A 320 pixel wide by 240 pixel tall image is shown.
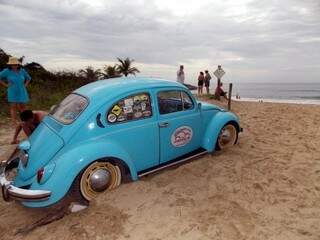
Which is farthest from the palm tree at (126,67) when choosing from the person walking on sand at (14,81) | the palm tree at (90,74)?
the person walking on sand at (14,81)

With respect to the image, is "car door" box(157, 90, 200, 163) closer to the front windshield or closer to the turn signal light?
the front windshield

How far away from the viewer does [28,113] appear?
643 cm

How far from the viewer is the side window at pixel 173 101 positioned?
581 cm

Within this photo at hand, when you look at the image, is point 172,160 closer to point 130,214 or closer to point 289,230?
point 130,214

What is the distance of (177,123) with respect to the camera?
233 inches

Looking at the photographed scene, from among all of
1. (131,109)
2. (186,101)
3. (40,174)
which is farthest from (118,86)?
(40,174)

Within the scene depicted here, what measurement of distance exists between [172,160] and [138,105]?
116 cm

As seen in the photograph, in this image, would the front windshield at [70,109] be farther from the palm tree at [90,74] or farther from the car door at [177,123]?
the palm tree at [90,74]

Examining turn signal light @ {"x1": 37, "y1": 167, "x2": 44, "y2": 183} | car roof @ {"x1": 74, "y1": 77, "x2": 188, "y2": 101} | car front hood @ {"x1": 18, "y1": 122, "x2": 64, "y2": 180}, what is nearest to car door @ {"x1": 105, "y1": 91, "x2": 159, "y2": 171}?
car roof @ {"x1": 74, "y1": 77, "x2": 188, "y2": 101}

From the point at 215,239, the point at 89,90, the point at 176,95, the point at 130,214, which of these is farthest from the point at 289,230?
the point at 89,90

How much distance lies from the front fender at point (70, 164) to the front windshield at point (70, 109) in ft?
1.82

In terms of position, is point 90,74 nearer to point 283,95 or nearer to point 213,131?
point 213,131

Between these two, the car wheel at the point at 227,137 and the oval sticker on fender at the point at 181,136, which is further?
the car wheel at the point at 227,137

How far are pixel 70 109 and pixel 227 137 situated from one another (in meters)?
3.25
